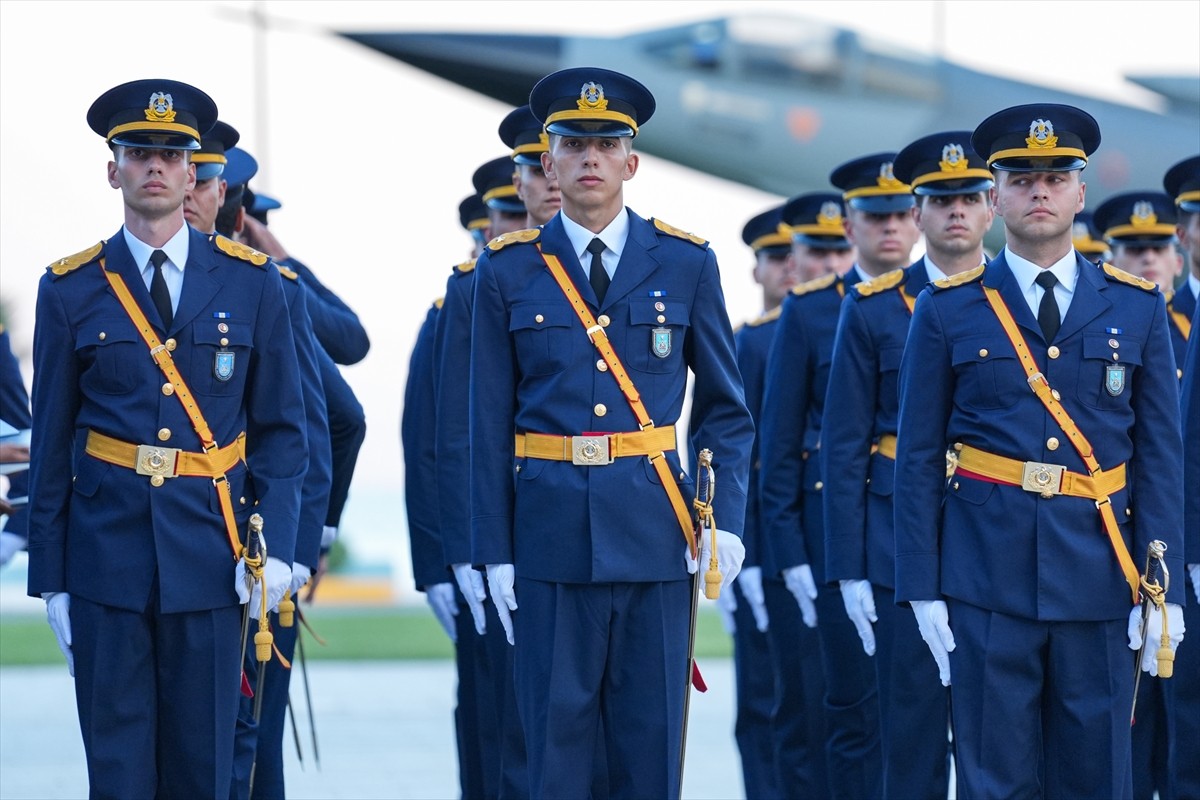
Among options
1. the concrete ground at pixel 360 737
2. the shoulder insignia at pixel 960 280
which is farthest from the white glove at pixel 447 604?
the shoulder insignia at pixel 960 280

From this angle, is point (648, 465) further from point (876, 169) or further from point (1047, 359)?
point (876, 169)

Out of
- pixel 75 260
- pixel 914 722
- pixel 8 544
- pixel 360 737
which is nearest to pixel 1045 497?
pixel 914 722

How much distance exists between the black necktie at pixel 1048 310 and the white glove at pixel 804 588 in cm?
174

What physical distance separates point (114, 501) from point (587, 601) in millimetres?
1134

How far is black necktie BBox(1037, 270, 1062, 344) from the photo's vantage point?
4852mm

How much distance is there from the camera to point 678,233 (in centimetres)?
499

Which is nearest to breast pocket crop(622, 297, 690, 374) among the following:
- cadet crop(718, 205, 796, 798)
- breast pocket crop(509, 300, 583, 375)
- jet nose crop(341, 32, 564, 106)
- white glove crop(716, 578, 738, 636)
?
breast pocket crop(509, 300, 583, 375)

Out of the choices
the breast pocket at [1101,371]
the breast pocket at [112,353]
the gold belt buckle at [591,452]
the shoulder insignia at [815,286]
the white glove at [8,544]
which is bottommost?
the white glove at [8,544]

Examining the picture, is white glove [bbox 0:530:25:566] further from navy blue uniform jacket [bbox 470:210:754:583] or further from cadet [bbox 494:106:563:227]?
cadet [bbox 494:106:563:227]

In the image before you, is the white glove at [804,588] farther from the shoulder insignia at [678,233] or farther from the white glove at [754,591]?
the shoulder insignia at [678,233]

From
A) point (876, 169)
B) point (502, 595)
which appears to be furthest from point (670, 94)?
point (502, 595)

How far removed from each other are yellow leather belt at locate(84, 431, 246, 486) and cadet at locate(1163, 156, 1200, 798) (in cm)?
272

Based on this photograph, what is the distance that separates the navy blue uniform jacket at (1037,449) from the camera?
4.79 meters

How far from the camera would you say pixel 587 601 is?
15.6ft
